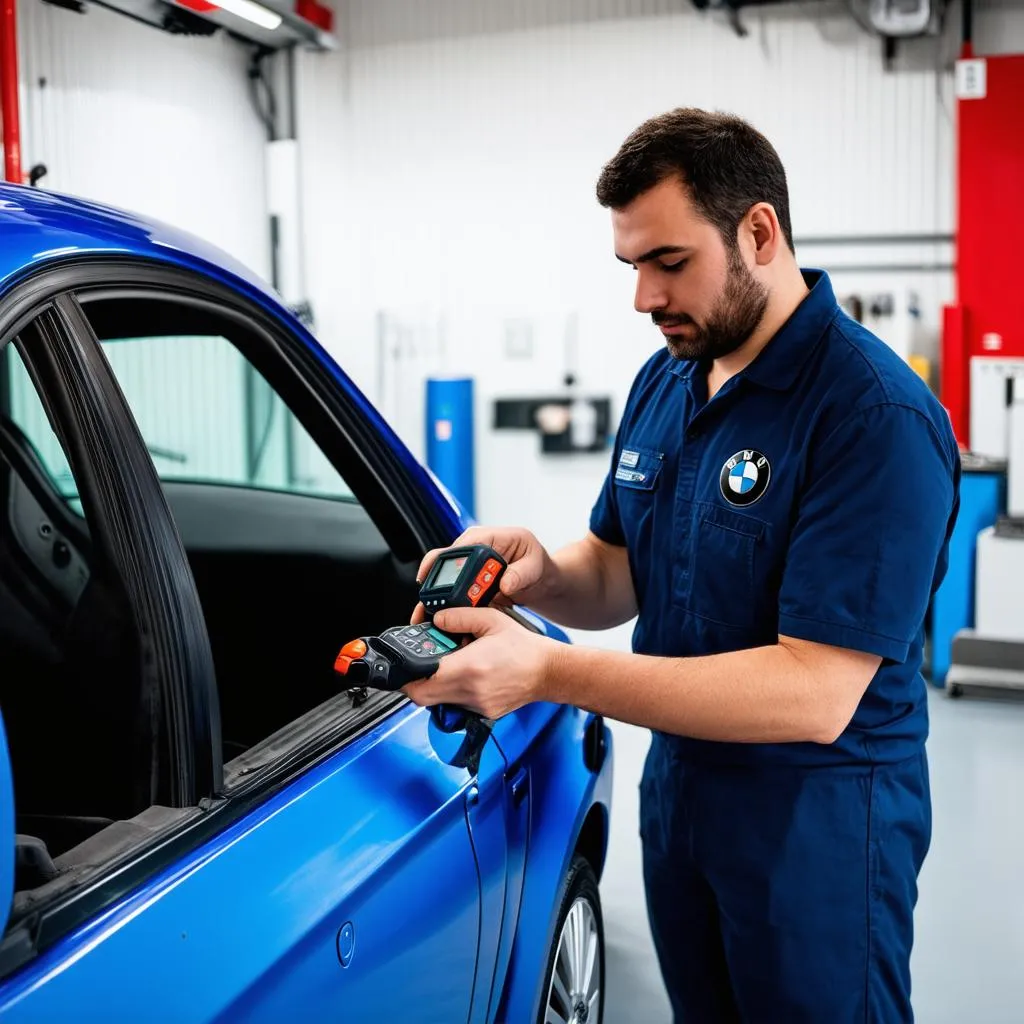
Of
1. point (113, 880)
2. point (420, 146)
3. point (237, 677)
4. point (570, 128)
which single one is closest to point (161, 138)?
point (420, 146)

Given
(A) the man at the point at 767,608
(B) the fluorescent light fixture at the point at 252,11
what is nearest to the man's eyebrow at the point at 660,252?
(A) the man at the point at 767,608

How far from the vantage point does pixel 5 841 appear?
0.88m

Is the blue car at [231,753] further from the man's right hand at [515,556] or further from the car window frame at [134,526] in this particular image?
the man's right hand at [515,556]

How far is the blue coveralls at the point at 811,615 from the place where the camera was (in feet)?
4.75

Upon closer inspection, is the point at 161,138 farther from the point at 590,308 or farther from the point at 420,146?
the point at 590,308

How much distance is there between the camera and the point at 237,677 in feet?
6.86

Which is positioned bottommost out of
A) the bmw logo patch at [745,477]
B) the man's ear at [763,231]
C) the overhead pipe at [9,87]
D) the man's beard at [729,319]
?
the bmw logo patch at [745,477]

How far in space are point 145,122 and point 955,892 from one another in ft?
18.2

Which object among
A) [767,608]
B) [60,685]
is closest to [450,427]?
[767,608]

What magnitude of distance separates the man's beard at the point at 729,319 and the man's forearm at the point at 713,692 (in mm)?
423

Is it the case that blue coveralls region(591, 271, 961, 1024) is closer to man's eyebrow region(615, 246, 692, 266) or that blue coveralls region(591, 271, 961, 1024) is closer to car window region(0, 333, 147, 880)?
man's eyebrow region(615, 246, 692, 266)

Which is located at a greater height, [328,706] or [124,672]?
[124,672]

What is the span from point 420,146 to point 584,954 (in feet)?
21.1

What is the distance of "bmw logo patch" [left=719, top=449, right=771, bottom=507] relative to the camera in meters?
1.58
